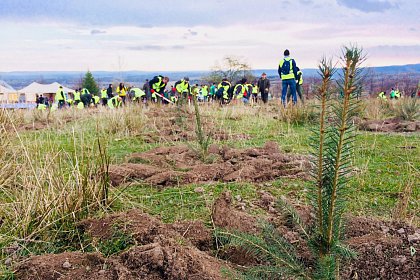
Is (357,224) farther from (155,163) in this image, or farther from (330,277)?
(155,163)

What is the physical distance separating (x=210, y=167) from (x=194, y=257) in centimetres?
243

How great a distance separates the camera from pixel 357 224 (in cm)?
254

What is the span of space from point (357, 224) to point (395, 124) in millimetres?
7333

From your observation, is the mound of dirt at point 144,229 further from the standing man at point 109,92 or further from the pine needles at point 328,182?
the standing man at point 109,92

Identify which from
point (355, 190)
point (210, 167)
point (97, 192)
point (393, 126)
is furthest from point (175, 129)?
point (355, 190)

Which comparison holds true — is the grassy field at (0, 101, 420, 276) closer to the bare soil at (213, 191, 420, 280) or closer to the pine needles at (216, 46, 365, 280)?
the pine needles at (216, 46, 365, 280)

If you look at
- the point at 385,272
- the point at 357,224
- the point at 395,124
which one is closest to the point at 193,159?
the point at 357,224

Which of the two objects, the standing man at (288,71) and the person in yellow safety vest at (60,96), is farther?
the person in yellow safety vest at (60,96)

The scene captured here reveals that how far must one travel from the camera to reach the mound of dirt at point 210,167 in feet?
14.1

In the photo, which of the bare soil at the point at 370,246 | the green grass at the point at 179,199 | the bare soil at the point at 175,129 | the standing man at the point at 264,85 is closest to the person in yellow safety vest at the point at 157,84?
the standing man at the point at 264,85

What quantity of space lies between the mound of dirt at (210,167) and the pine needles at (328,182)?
86.0 inches

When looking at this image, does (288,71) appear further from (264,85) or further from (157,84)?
(157,84)

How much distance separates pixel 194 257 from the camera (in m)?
2.19

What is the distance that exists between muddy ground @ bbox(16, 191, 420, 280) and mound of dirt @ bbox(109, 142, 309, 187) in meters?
1.34
